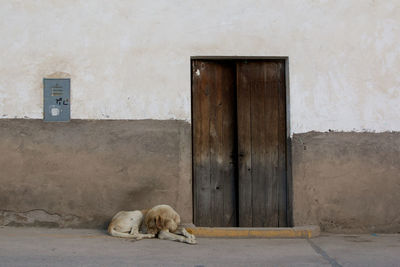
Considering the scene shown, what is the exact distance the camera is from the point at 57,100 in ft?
21.0

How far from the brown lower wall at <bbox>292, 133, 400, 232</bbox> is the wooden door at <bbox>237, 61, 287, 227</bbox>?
30cm

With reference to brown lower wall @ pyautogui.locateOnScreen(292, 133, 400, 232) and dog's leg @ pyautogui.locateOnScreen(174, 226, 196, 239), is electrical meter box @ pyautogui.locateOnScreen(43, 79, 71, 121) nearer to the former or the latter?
dog's leg @ pyautogui.locateOnScreen(174, 226, 196, 239)

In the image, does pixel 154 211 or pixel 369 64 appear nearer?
pixel 154 211

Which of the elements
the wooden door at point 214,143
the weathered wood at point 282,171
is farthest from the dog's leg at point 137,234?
the weathered wood at point 282,171

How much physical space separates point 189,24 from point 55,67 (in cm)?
196

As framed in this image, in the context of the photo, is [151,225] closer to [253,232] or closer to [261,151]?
[253,232]

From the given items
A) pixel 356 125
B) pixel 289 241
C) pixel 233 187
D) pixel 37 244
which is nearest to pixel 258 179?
pixel 233 187

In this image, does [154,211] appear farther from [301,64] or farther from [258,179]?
[301,64]

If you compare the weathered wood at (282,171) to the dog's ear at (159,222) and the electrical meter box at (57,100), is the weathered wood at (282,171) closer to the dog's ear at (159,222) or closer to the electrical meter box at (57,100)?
the dog's ear at (159,222)

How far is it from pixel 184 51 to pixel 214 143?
1375 millimetres

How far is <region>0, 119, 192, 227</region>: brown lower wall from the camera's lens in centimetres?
630

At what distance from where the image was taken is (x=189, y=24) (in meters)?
6.48

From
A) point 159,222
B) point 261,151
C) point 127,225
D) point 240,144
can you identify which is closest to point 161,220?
point 159,222

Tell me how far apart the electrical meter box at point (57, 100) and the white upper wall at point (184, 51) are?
10 cm
